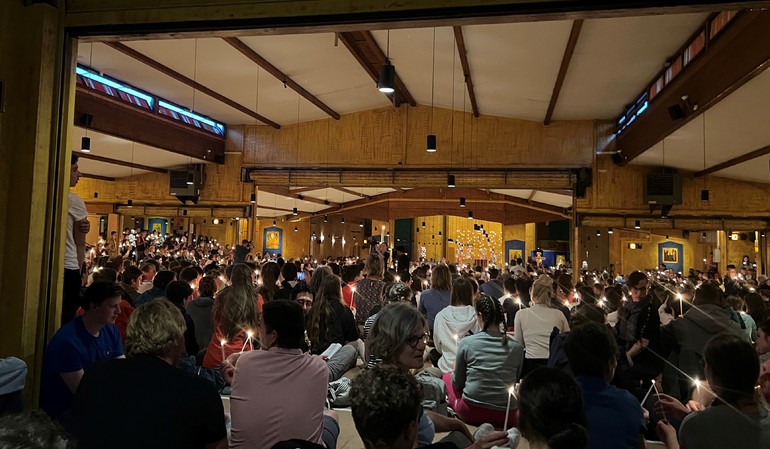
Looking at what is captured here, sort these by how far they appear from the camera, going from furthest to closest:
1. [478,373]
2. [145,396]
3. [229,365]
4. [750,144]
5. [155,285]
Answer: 1. [750,144]
2. [155,285]
3. [478,373]
4. [229,365]
5. [145,396]

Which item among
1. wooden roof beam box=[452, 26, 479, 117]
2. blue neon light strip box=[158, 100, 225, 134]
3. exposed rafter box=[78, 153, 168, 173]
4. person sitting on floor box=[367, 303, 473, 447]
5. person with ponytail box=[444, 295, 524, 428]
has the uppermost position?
wooden roof beam box=[452, 26, 479, 117]

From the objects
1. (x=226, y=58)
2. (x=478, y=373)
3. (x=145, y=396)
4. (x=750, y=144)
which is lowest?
(x=478, y=373)

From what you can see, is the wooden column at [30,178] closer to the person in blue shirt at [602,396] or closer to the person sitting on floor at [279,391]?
the person sitting on floor at [279,391]

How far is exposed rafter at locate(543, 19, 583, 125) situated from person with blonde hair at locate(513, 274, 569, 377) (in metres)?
4.08

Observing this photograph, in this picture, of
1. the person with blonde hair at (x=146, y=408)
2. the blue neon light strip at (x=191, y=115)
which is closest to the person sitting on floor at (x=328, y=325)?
the person with blonde hair at (x=146, y=408)

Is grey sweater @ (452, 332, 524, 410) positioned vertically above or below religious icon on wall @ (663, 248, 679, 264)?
below

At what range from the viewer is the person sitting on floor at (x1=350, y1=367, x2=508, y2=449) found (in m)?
1.48

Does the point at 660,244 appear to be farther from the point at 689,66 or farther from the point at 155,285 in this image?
the point at 155,285

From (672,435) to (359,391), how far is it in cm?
140

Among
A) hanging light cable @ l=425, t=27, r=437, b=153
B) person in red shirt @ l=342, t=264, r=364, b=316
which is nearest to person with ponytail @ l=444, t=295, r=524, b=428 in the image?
person in red shirt @ l=342, t=264, r=364, b=316

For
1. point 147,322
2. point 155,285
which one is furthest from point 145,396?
point 155,285

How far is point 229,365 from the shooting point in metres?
2.71

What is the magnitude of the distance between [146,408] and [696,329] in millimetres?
4349

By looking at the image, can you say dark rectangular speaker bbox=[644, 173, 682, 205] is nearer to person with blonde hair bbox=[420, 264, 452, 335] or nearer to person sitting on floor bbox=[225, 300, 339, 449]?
person with blonde hair bbox=[420, 264, 452, 335]
